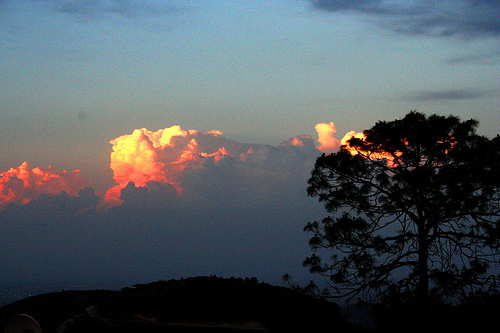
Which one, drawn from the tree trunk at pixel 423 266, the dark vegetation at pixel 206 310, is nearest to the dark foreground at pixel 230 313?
the dark vegetation at pixel 206 310

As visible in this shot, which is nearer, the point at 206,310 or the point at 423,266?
the point at 206,310

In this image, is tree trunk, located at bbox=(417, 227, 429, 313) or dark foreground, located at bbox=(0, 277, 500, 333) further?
tree trunk, located at bbox=(417, 227, 429, 313)

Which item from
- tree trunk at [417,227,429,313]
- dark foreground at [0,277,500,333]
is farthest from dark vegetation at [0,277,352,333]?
tree trunk at [417,227,429,313]

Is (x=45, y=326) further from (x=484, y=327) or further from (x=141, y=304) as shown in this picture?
(x=484, y=327)

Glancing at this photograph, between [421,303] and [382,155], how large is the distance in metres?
7.31

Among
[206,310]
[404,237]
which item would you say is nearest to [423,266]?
[404,237]

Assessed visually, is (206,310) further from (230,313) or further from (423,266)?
(423,266)

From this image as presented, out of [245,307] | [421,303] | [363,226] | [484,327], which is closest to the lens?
[245,307]

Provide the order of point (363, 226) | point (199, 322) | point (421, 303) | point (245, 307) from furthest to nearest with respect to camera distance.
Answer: point (363, 226) < point (421, 303) < point (245, 307) < point (199, 322)

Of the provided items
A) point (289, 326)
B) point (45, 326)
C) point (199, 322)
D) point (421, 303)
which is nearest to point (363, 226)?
point (421, 303)

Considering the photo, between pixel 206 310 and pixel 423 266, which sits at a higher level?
pixel 423 266

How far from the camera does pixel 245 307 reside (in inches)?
838

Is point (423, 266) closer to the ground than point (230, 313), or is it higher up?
higher up

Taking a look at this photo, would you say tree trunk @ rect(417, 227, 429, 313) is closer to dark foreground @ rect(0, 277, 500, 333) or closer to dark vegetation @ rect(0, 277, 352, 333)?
dark foreground @ rect(0, 277, 500, 333)
